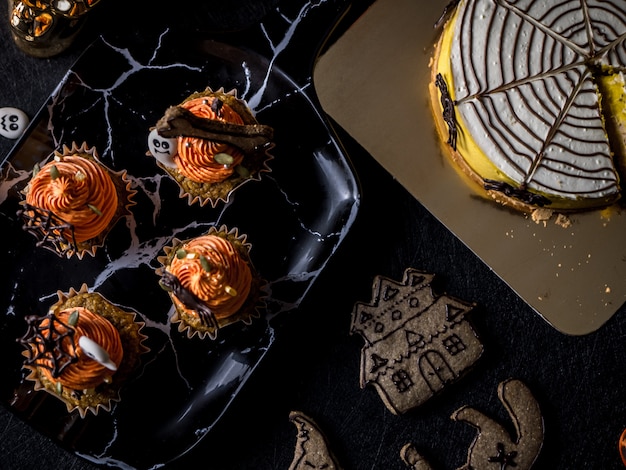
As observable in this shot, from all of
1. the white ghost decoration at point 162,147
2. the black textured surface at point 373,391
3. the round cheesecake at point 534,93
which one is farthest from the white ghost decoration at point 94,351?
the round cheesecake at point 534,93

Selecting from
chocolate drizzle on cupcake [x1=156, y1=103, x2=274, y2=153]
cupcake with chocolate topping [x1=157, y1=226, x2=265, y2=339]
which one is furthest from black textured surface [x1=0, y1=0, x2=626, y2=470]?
chocolate drizzle on cupcake [x1=156, y1=103, x2=274, y2=153]

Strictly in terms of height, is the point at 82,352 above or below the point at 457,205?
above

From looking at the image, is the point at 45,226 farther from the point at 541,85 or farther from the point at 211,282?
the point at 541,85

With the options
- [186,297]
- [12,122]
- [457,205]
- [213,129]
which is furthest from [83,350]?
[457,205]

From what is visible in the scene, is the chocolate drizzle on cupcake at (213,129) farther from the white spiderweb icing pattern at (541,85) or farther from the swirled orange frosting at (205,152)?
the white spiderweb icing pattern at (541,85)

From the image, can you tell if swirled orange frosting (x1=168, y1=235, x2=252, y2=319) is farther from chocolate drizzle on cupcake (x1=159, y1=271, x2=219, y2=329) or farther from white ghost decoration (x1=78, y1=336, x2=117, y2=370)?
white ghost decoration (x1=78, y1=336, x2=117, y2=370)

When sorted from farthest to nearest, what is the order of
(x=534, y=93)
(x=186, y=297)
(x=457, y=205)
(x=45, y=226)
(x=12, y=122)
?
(x=12, y=122), (x=457, y=205), (x=534, y=93), (x=45, y=226), (x=186, y=297)

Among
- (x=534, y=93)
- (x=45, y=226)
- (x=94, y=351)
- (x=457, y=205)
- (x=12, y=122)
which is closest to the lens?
(x=94, y=351)

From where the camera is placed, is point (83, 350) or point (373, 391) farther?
point (373, 391)
